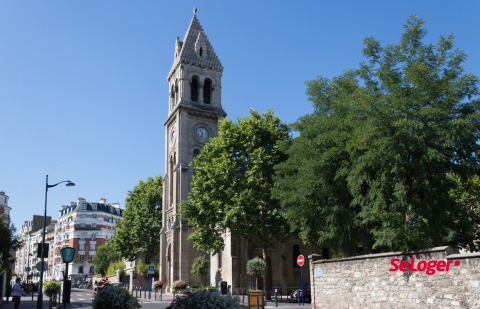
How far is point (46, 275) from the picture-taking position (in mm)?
110750

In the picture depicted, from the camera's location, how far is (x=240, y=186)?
30.9 m

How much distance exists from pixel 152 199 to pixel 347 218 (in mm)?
40770

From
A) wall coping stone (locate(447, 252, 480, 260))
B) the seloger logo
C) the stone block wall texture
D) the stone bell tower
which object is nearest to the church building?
the stone bell tower

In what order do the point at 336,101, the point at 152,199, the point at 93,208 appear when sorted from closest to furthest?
the point at 336,101 → the point at 152,199 → the point at 93,208

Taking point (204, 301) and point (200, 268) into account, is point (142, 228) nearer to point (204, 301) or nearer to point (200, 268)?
point (200, 268)

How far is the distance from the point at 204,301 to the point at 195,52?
159ft

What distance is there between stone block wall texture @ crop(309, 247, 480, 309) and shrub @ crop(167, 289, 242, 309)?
780 cm

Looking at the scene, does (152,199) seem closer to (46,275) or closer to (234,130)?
(234,130)

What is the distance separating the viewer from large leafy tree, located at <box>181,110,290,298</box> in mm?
30141

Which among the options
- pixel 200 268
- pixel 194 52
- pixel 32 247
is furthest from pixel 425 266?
pixel 32 247

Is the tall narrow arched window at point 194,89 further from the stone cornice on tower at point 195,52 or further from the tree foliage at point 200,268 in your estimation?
the tree foliage at point 200,268

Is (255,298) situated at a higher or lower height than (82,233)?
lower

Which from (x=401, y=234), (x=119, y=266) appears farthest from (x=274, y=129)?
(x=119, y=266)

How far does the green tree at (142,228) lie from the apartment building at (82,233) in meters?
50.4
